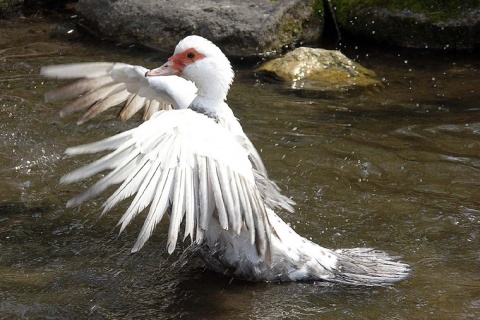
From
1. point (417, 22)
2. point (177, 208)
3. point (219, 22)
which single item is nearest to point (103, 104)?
point (177, 208)

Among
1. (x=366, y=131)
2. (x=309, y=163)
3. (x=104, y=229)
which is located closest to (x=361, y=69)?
(x=366, y=131)

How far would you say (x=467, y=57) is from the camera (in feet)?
24.5

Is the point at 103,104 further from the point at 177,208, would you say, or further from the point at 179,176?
the point at 177,208

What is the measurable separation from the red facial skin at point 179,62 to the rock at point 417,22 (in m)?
3.95

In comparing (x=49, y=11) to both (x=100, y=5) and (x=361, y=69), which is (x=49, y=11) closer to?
(x=100, y=5)

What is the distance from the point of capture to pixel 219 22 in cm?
752

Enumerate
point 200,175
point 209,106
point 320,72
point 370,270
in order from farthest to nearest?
1. point 320,72
2. point 209,106
3. point 370,270
4. point 200,175

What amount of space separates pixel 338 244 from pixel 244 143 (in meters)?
0.77

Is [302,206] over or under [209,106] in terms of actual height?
under

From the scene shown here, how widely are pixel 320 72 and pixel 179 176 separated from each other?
3768 mm

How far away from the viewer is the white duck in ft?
10.8

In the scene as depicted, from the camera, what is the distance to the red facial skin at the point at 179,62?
4184 mm

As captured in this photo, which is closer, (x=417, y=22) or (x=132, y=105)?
(x=132, y=105)

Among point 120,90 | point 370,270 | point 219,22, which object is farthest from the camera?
point 219,22
